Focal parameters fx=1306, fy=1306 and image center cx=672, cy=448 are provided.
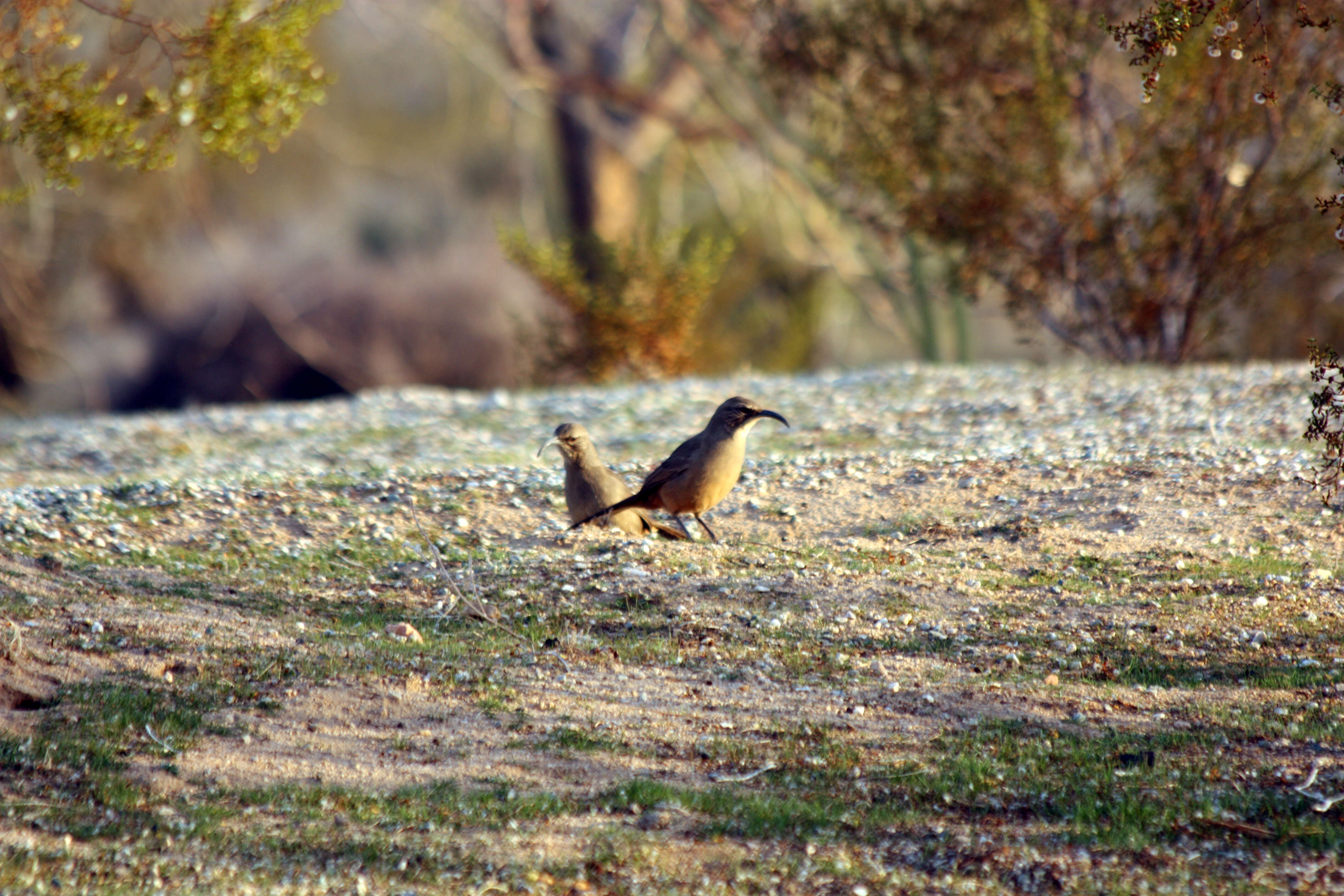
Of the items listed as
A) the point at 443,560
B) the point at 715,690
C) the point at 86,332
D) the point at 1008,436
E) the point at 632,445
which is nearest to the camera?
the point at 715,690

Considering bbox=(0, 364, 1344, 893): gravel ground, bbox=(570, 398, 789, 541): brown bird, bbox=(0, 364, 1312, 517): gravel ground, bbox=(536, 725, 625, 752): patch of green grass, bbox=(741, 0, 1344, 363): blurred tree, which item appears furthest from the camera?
bbox=(741, 0, 1344, 363): blurred tree

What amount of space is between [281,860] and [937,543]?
3.95m

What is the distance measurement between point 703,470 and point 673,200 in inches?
865

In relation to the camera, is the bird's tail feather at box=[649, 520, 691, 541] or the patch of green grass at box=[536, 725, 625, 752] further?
the bird's tail feather at box=[649, 520, 691, 541]

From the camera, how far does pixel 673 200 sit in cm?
2802

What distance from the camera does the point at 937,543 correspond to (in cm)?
678

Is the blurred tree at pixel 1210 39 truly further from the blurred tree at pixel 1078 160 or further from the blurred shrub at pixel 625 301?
the blurred shrub at pixel 625 301

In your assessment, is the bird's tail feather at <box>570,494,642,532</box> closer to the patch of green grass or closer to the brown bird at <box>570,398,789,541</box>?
the brown bird at <box>570,398,789,541</box>

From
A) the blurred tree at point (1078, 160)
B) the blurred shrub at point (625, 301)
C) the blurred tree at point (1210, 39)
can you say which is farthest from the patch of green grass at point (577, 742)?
the blurred shrub at point (625, 301)

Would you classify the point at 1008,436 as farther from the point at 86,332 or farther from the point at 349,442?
the point at 86,332

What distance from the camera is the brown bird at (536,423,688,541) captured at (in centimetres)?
702

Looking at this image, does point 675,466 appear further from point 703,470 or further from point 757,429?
point 757,429

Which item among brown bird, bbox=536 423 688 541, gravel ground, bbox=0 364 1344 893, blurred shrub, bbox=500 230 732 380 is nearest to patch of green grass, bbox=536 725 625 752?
gravel ground, bbox=0 364 1344 893

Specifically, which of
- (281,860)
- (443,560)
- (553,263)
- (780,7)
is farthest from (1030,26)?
(281,860)
